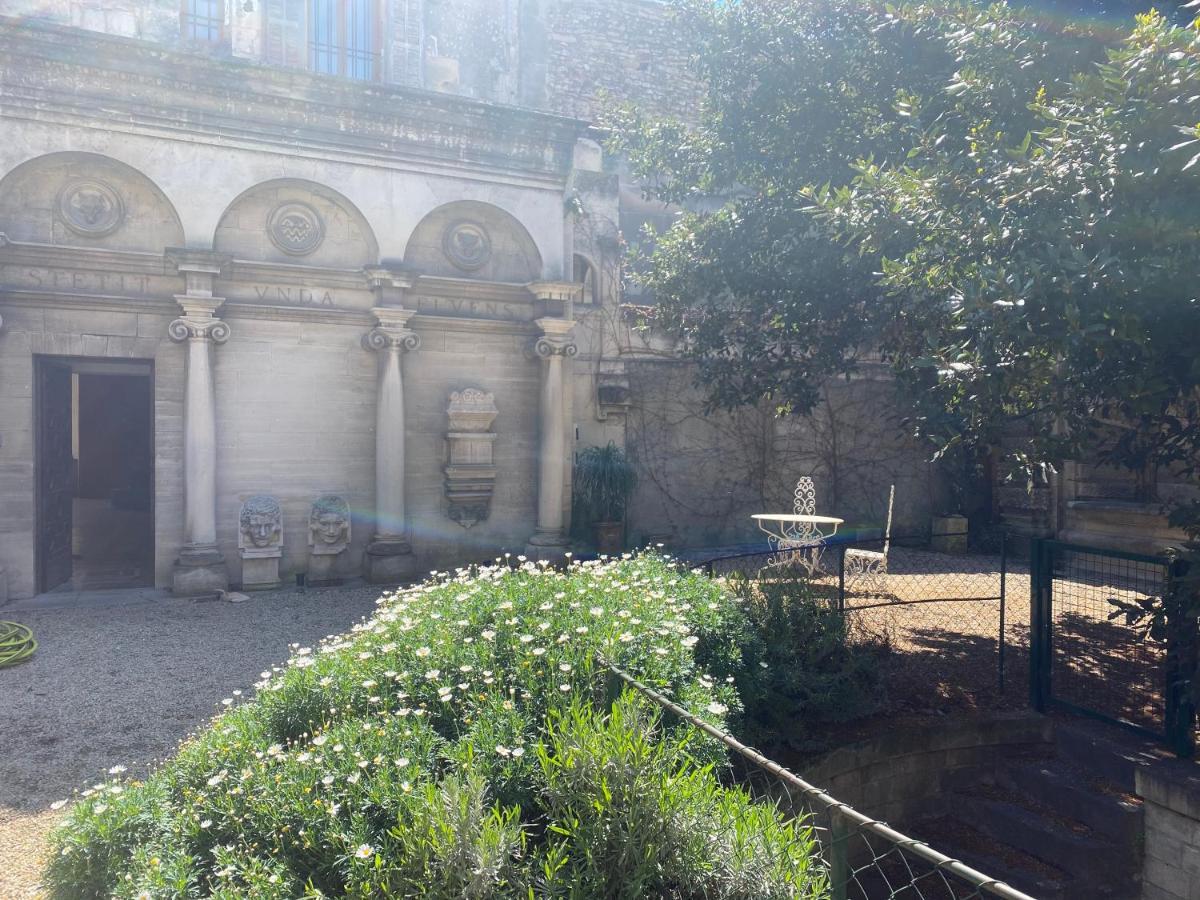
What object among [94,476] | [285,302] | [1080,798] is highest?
[285,302]

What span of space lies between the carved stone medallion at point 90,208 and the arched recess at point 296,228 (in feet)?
3.55

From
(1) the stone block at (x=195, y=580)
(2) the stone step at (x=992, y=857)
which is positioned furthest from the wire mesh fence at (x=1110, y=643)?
(1) the stone block at (x=195, y=580)

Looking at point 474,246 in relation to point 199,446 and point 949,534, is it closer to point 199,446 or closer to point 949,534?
point 199,446

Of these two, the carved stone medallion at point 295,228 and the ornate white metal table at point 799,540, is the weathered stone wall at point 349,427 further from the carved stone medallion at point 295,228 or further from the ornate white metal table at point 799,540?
the ornate white metal table at point 799,540

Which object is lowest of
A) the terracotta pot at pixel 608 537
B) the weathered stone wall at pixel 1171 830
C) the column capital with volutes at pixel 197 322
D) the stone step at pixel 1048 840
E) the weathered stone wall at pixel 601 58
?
the stone step at pixel 1048 840

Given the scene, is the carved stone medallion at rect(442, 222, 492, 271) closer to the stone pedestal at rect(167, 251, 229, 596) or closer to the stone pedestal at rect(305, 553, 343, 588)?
the stone pedestal at rect(167, 251, 229, 596)

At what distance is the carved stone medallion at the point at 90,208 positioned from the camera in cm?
934

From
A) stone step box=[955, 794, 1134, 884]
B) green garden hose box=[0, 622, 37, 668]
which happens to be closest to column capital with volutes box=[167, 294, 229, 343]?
green garden hose box=[0, 622, 37, 668]

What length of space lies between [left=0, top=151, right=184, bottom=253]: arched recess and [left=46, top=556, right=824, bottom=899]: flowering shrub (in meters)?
7.46

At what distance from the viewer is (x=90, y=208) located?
30.9 ft

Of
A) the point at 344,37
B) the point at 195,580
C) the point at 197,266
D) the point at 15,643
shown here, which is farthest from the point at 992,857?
the point at 344,37

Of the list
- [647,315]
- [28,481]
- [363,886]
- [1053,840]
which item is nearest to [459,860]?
[363,886]

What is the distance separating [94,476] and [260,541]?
9.12 meters

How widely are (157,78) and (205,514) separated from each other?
496 centimetres
